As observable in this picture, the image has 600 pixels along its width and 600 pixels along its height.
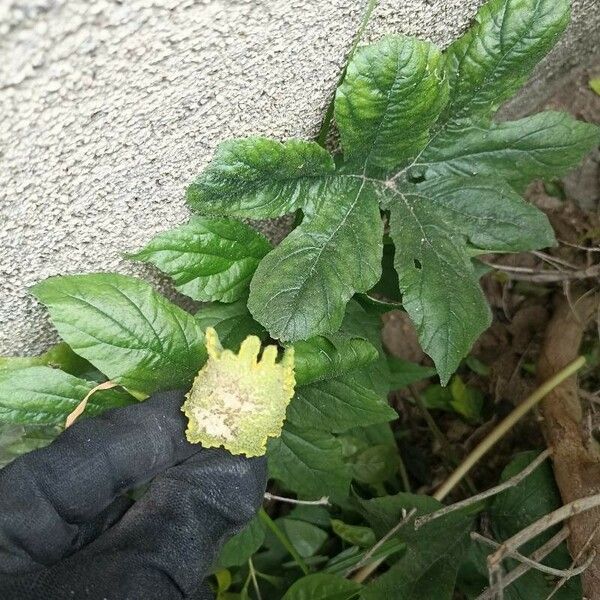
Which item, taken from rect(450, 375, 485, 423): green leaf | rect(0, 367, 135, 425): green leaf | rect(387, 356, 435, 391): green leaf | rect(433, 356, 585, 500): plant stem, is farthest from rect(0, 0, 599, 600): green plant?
rect(450, 375, 485, 423): green leaf

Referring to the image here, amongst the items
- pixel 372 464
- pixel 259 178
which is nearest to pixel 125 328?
pixel 259 178

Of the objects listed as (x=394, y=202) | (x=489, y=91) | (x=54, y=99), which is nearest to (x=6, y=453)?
(x=54, y=99)

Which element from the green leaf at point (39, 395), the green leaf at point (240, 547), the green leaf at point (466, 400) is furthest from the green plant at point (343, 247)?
the green leaf at point (466, 400)

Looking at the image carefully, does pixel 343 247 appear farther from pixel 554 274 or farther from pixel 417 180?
pixel 554 274

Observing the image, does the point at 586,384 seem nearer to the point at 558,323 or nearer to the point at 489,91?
the point at 558,323

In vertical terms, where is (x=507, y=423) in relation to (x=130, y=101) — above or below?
below

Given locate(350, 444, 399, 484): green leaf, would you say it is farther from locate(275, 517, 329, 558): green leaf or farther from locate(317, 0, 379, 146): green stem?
locate(317, 0, 379, 146): green stem

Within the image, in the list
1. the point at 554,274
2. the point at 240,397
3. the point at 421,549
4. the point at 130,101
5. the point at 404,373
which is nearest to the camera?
the point at 130,101
